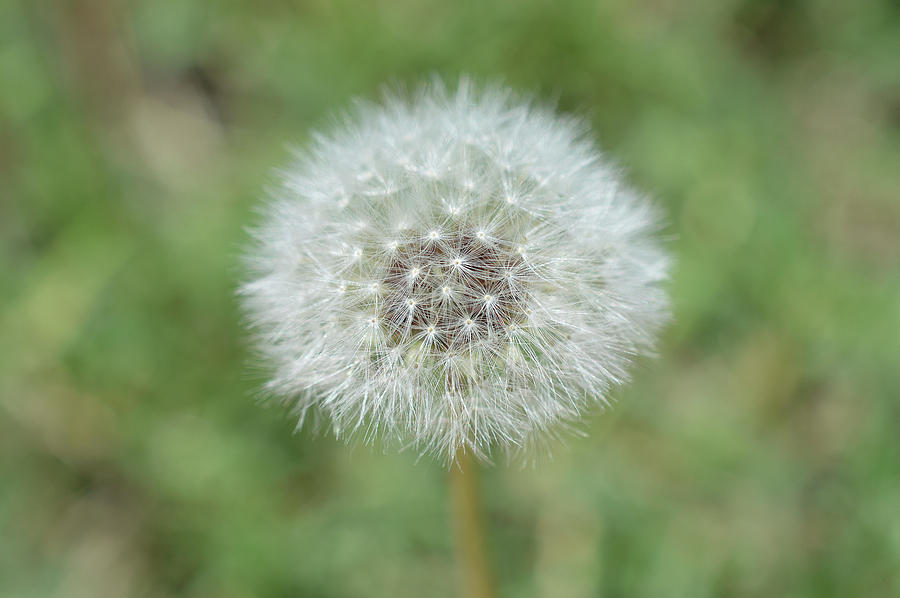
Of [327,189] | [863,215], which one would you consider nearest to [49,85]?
[327,189]

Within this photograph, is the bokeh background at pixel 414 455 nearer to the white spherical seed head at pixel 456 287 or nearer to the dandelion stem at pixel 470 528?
the dandelion stem at pixel 470 528

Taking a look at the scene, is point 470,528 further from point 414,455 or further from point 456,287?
point 414,455

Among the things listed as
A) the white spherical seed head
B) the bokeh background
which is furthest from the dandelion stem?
the bokeh background

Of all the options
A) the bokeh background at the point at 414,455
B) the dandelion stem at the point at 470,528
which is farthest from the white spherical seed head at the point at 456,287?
the bokeh background at the point at 414,455

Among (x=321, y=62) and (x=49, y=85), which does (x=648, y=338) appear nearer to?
(x=321, y=62)

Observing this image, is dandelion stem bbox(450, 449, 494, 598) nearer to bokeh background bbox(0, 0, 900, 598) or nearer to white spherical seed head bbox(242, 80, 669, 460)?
white spherical seed head bbox(242, 80, 669, 460)
